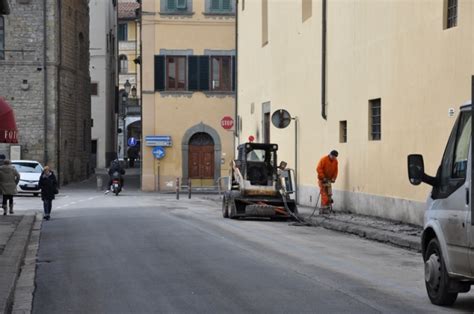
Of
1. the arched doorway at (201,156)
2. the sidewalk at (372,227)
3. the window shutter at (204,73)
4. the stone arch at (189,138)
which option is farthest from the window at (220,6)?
the sidewalk at (372,227)

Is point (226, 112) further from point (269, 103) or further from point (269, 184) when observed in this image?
point (269, 184)

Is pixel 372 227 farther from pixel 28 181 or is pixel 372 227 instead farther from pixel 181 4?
pixel 181 4

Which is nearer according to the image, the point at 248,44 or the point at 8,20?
the point at 248,44

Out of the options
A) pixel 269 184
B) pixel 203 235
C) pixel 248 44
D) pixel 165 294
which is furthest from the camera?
pixel 248 44

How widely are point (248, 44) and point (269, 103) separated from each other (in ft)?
17.3

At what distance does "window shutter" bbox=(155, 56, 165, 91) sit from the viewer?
48281 mm

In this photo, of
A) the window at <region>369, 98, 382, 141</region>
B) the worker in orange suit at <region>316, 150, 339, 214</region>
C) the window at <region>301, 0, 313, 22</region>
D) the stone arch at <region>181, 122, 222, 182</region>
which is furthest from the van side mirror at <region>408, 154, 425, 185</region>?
the stone arch at <region>181, 122, 222, 182</region>

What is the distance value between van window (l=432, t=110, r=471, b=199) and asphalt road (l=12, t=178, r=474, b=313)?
1.31 metres

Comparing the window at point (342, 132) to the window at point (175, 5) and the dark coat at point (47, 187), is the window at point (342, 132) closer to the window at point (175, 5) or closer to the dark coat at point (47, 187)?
the dark coat at point (47, 187)

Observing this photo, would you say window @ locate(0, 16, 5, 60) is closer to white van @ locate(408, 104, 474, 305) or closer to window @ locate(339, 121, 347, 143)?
window @ locate(339, 121, 347, 143)

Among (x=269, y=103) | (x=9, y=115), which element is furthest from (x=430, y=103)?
(x=269, y=103)

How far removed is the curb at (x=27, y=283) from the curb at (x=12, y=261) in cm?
9

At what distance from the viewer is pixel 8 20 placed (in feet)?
157

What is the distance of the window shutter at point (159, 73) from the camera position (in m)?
48.3
